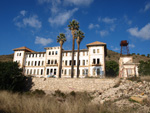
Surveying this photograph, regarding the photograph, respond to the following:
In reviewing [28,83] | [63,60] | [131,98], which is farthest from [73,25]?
[131,98]

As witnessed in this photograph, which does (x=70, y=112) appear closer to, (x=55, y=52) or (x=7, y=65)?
(x=7, y=65)

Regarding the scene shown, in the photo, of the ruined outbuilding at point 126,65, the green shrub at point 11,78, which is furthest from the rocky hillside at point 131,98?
the green shrub at point 11,78

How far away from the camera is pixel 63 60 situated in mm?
47719

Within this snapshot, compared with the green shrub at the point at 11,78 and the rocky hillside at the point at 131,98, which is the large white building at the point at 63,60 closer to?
the green shrub at the point at 11,78

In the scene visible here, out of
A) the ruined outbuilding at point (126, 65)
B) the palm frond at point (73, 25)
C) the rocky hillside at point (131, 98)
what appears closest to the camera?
the rocky hillside at point (131, 98)

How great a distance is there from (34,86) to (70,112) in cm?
2925

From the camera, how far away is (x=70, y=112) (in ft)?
20.7

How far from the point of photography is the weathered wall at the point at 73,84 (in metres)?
28.0

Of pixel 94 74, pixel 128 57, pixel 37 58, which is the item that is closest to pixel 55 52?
pixel 37 58

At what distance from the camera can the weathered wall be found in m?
28.0

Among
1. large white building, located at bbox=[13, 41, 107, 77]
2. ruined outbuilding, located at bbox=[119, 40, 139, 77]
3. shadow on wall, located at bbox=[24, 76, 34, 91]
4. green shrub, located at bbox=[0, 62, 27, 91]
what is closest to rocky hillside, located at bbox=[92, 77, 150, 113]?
ruined outbuilding, located at bbox=[119, 40, 139, 77]

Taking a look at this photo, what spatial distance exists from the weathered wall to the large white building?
1023 cm

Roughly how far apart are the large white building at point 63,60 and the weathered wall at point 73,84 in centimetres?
1023

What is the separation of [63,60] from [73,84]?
18.4 m
